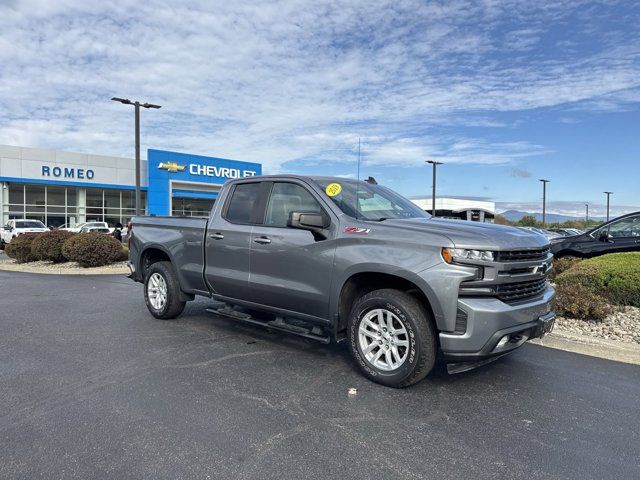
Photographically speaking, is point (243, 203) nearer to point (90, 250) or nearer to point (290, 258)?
point (290, 258)

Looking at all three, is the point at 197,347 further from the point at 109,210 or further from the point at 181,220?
the point at 109,210

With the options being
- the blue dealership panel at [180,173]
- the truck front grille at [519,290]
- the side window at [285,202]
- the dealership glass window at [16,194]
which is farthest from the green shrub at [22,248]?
the dealership glass window at [16,194]

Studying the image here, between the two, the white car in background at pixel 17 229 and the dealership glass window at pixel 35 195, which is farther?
the dealership glass window at pixel 35 195

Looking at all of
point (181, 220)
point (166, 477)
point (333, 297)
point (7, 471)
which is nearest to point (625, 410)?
point (333, 297)

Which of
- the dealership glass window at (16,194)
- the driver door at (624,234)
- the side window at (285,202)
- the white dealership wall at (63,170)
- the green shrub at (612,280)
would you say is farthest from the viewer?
the dealership glass window at (16,194)

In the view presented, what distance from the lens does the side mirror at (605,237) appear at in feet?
34.1

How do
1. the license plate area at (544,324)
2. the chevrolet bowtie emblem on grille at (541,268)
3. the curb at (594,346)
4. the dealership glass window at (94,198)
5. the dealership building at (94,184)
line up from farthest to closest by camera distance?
the dealership glass window at (94,198)
the dealership building at (94,184)
the curb at (594,346)
the chevrolet bowtie emblem on grille at (541,268)
the license plate area at (544,324)

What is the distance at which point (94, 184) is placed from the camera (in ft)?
120

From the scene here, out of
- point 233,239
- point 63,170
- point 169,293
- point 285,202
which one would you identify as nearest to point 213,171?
point 63,170

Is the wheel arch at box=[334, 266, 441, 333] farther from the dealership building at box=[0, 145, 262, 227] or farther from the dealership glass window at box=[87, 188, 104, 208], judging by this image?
the dealership glass window at box=[87, 188, 104, 208]

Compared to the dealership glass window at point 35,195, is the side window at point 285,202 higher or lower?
lower

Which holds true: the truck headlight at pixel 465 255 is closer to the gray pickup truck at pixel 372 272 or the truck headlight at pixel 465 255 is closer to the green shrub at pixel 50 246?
the gray pickup truck at pixel 372 272

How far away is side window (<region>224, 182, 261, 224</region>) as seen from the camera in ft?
18.5

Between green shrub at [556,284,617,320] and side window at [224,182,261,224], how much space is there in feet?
14.7
